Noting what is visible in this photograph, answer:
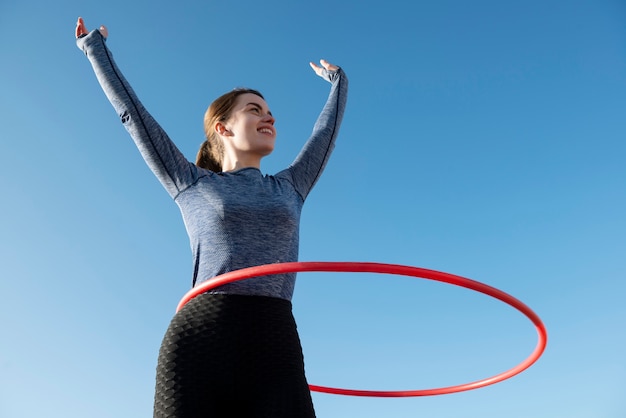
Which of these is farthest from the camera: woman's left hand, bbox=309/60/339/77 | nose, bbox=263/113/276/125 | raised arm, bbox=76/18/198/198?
woman's left hand, bbox=309/60/339/77

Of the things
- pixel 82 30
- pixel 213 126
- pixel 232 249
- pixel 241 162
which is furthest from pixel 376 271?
pixel 82 30

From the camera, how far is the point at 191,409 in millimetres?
2240

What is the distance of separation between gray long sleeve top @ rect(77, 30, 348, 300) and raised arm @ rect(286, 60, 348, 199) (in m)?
0.23

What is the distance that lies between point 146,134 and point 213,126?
730mm

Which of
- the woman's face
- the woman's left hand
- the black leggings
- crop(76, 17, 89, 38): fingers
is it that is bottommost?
the black leggings

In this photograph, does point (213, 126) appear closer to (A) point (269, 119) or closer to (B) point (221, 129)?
(B) point (221, 129)

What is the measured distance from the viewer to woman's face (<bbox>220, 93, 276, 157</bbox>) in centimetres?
327

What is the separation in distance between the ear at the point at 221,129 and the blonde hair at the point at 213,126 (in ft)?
0.10

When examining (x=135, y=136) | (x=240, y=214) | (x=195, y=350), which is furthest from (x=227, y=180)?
(x=195, y=350)

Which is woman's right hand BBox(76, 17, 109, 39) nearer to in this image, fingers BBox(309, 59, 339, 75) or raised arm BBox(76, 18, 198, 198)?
raised arm BBox(76, 18, 198, 198)

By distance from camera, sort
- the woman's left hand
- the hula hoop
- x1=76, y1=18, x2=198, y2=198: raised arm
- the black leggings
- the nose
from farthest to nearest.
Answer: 1. the woman's left hand
2. the nose
3. x1=76, y1=18, x2=198, y2=198: raised arm
4. the hula hoop
5. the black leggings

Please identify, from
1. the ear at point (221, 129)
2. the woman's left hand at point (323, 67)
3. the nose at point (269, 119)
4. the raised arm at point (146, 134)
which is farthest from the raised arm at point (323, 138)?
the raised arm at point (146, 134)

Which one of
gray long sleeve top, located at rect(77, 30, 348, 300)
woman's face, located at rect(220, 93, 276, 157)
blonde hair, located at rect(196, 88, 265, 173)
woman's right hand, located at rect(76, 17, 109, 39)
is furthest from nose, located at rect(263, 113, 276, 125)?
woman's right hand, located at rect(76, 17, 109, 39)

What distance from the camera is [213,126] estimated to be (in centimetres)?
352
